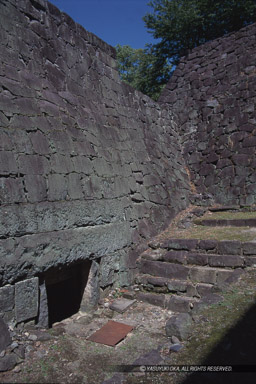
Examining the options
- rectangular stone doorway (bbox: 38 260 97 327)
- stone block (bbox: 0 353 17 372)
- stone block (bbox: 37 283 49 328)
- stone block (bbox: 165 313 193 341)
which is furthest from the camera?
rectangular stone doorway (bbox: 38 260 97 327)

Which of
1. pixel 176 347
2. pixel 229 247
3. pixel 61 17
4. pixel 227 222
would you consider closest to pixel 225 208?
pixel 227 222

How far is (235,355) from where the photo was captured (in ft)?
9.76

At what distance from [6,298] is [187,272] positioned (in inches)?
116

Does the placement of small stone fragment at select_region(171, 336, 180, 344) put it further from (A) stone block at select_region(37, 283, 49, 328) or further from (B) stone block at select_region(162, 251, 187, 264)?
(B) stone block at select_region(162, 251, 187, 264)

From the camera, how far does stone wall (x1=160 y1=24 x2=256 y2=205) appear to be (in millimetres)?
8414

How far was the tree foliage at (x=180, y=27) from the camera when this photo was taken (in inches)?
586

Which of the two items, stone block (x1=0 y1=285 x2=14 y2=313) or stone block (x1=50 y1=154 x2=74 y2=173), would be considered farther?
stone block (x1=50 y1=154 x2=74 y2=173)

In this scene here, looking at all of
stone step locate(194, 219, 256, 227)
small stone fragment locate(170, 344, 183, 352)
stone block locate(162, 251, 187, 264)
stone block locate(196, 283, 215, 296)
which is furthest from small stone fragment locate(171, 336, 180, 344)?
stone step locate(194, 219, 256, 227)

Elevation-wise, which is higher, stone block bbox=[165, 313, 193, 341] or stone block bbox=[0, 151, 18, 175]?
stone block bbox=[0, 151, 18, 175]

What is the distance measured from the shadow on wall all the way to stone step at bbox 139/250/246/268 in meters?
1.52

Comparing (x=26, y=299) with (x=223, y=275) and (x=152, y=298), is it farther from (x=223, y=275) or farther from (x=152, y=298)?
(x=223, y=275)

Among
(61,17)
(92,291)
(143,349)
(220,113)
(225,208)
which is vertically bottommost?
(143,349)

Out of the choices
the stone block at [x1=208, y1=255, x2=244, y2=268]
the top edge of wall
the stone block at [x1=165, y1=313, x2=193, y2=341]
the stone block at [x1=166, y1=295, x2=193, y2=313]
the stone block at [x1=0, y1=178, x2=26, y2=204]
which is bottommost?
the stone block at [x1=166, y1=295, x2=193, y2=313]

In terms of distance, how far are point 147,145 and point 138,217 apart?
2.15 metres
